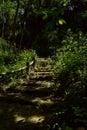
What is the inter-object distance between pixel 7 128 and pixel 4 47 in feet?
55.5

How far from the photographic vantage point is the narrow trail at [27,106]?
7.86 m

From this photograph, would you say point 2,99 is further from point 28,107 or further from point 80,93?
point 80,93

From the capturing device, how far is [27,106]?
9.35 metres

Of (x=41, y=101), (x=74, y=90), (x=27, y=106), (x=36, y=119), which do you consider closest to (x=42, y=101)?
(x=41, y=101)

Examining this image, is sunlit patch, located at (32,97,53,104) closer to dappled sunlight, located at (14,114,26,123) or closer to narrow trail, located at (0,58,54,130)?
narrow trail, located at (0,58,54,130)

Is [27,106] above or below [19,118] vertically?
below

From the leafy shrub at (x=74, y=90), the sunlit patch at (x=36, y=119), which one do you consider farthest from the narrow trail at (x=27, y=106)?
the leafy shrub at (x=74, y=90)

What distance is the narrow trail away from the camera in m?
7.86

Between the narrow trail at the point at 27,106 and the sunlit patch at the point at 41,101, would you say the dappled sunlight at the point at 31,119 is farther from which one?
the sunlit patch at the point at 41,101

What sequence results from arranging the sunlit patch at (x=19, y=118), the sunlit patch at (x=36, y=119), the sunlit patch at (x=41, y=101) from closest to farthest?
the sunlit patch at (x=36, y=119) < the sunlit patch at (x=19, y=118) < the sunlit patch at (x=41, y=101)

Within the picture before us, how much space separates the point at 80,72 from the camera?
958 centimetres

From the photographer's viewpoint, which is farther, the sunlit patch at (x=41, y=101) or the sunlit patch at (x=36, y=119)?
the sunlit patch at (x=41, y=101)

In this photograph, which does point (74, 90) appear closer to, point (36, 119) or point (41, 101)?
point (41, 101)

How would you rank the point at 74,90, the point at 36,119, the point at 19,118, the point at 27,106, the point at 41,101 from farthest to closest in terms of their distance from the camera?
1. the point at 41,101
2. the point at 27,106
3. the point at 74,90
4. the point at 19,118
5. the point at 36,119
